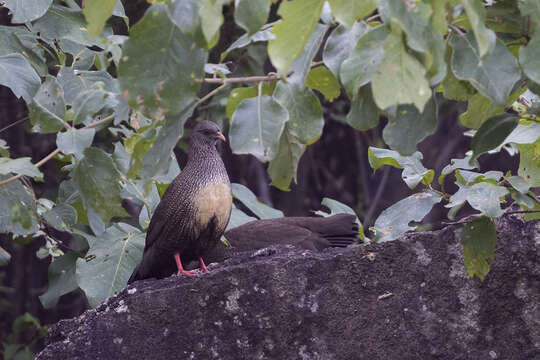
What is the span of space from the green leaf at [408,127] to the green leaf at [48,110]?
0.87 meters

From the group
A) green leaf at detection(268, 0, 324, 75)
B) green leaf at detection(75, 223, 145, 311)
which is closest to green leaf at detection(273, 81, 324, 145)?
green leaf at detection(268, 0, 324, 75)

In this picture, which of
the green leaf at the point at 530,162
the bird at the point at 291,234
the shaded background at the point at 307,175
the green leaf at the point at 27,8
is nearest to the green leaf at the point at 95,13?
the green leaf at the point at 530,162

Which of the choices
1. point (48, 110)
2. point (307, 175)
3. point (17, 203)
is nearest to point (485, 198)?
point (48, 110)

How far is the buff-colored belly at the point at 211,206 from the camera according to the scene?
4.28 metres

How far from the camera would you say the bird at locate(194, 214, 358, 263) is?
16.0 ft

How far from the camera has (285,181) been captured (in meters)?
2.00

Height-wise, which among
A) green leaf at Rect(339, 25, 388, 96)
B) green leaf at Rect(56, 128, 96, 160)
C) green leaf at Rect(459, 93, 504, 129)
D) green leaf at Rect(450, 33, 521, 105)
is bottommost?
green leaf at Rect(459, 93, 504, 129)

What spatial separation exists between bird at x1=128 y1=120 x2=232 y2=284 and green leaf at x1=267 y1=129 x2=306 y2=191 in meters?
2.32

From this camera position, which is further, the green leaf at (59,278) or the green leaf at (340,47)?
the green leaf at (59,278)

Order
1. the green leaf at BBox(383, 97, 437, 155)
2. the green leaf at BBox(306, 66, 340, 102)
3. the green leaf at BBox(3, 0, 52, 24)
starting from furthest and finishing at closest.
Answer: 1. the green leaf at BBox(3, 0, 52, 24)
2. the green leaf at BBox(306, 66, 340, 102)
3. the green leaf at BBox(383, 97, 437, 155)

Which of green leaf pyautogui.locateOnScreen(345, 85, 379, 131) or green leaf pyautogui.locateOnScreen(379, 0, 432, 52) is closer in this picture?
green leaf pyautogui.locateOnScreen(379, 0, 432, 52)

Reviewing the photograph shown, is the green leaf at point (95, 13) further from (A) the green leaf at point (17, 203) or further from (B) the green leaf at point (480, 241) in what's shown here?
(B) the green leaf at point (480, 241)

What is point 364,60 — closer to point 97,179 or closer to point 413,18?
point 413,18

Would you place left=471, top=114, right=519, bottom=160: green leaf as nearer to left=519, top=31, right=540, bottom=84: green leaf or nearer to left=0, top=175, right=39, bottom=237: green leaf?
left=519, top=31, right=540, bottom=84: green leaf
